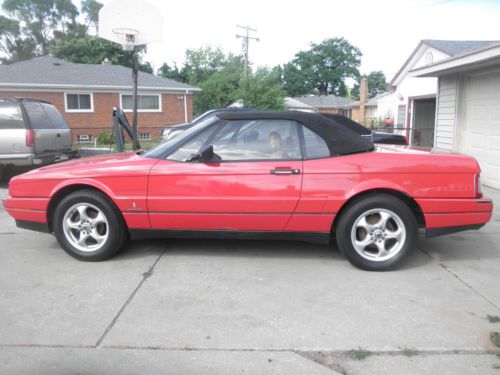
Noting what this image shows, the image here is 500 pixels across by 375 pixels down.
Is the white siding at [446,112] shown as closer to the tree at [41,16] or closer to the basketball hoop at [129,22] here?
the basketball hoop at [129,22]

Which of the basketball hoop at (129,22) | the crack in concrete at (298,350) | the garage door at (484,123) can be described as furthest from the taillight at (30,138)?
the garage door at (484,123)

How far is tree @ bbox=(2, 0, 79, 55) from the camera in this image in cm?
5997

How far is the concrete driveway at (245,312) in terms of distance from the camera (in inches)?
107

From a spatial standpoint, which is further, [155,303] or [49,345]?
[155,303]

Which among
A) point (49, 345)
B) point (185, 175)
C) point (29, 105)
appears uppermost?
point (29, 105)

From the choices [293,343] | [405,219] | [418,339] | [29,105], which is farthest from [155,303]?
[29,105]

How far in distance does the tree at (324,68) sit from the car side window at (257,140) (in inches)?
3121

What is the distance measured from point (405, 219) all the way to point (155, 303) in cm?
239

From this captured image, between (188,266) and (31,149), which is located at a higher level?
(31,149)

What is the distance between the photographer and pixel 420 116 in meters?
20.0

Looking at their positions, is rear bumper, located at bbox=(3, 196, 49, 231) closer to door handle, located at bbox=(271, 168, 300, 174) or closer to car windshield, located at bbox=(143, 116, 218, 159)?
car windshield, located at bbox=(143, 116, 218, 159)

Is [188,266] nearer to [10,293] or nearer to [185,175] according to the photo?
[185,175]

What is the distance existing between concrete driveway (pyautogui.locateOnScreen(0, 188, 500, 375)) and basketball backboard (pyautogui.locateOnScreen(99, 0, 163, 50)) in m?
6.55

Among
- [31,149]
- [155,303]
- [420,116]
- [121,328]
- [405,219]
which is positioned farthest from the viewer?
[420,116]
